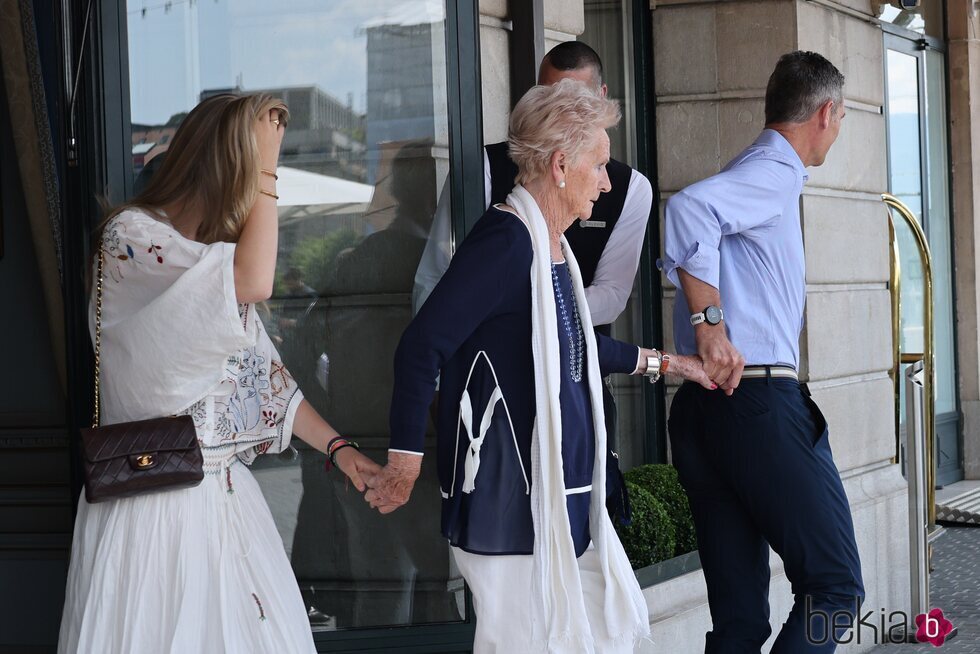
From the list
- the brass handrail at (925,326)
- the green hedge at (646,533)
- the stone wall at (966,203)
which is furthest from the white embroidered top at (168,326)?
the stone wall at (966,203)

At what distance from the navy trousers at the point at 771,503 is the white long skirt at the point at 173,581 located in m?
1.40

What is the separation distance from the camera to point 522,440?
2.82m

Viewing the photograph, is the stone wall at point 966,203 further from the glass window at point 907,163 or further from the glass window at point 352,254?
the glass window at point 352,254

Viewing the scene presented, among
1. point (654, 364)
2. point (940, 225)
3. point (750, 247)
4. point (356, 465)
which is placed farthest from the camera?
point (940, 225)

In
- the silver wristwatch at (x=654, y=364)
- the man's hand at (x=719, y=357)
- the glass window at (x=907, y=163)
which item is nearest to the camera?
the silver wristwatch at (x=654, y=364)

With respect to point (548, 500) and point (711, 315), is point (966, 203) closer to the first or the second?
point (711, 315)

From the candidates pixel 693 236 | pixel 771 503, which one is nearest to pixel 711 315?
pixel 693 236

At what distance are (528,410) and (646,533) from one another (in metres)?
2.09

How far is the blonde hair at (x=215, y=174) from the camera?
273 cm

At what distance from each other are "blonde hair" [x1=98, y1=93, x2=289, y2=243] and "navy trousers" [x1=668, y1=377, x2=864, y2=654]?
1512mm

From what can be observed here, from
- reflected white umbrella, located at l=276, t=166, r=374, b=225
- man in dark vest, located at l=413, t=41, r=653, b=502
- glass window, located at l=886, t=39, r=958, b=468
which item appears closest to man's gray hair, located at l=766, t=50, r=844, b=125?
man in dark vest, located at l=413, t=41, r=653, b=502

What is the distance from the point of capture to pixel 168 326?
102 inches

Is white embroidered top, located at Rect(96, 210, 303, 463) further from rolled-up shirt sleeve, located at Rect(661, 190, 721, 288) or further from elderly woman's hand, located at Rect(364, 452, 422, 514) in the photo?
rolled-up shirt sleeve, located at Rect(661, 190, 721, 288)

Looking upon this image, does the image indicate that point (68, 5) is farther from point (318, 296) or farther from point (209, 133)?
point (318, 296)
